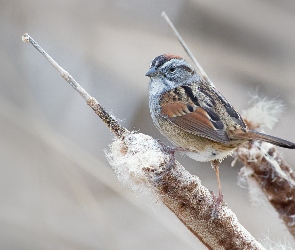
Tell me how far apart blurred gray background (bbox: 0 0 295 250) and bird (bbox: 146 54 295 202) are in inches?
21.7

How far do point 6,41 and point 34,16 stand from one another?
0.27 metres

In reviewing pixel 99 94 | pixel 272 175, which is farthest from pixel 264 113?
pixel 99 94

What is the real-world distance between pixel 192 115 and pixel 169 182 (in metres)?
0.45

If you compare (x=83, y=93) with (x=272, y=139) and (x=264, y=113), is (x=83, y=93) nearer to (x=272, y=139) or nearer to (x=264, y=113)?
(x=272, y=139)

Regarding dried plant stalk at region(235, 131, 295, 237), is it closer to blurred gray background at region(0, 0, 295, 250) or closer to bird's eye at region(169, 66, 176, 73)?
bird's eye at region(169, 66, 176, 73)

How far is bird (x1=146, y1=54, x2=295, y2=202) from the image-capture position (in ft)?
4.85

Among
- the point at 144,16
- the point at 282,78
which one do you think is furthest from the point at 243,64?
the point at 144,16

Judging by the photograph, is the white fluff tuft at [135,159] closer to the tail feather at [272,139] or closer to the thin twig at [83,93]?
the thin twig at [83,93]

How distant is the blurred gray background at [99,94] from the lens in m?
2.20

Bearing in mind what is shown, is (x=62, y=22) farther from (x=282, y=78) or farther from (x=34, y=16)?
(x=282, y=78)

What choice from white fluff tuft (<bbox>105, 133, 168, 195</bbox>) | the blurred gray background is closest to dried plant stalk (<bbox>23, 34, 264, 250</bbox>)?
white fluff tuft (<bbox>105, 133, 168, 195</bbox>)

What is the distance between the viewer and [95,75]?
8.15ft

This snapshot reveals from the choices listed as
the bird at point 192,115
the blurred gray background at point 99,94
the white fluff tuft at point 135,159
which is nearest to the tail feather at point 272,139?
the bird at point 192,115

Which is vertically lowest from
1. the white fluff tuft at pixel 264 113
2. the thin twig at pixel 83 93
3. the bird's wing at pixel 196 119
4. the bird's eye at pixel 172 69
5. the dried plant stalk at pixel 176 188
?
the dried plant stalk at pixel 176 188
